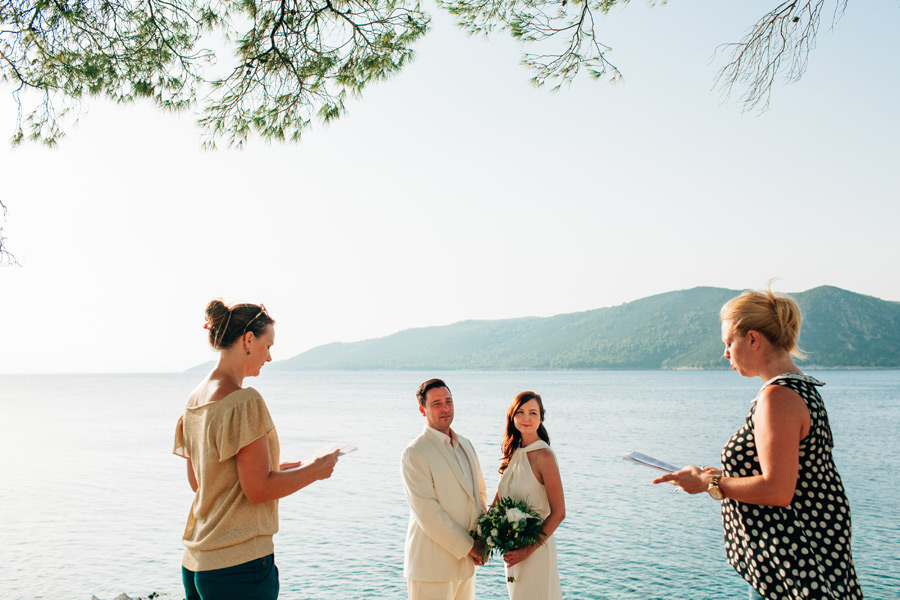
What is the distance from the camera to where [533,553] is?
4852 millimetres

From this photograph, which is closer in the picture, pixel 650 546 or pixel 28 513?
pixel 650 546

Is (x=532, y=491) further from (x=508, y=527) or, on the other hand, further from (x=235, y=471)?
(x=235, y=471)

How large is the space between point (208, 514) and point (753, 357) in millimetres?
2440

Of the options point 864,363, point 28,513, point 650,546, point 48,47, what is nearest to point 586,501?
point 650,546

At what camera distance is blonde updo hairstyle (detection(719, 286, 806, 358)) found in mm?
2922

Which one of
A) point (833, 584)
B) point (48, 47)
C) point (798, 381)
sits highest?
point (48, 47)

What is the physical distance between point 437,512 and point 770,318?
264 centimetres

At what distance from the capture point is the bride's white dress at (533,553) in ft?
16.0

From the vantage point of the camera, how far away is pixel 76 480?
23266 mm

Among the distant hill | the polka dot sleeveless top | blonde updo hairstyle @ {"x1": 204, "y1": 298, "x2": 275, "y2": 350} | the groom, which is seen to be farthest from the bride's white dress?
the distant hill

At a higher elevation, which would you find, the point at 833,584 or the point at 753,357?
the point at 753,357

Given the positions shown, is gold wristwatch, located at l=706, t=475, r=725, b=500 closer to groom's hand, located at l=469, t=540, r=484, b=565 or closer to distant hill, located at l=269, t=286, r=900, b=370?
groom's hand, located at l=469, t=540, r=484, b=565

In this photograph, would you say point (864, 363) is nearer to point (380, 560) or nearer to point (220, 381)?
point (380, 560)

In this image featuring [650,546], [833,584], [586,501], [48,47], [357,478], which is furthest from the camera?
[357,478]
